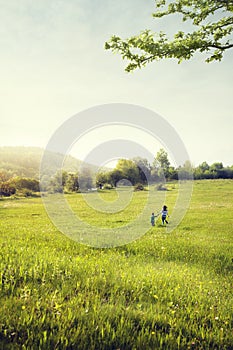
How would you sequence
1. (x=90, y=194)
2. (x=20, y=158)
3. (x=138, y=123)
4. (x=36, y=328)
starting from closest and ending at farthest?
(x=36, y=328) → (x=138, y=123) → (x=90, y=194) → (x=20, y=158)

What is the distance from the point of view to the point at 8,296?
16.7 ft

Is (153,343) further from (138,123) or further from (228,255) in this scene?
(138,123)

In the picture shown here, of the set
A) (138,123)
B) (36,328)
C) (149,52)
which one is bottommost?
(36,328)

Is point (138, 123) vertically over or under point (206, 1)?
under

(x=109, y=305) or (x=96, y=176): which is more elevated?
(x=96, y=176)

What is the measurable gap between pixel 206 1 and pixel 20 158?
129 metres

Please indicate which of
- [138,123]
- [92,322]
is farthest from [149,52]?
[92,322]

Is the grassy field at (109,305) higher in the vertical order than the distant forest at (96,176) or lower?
lower

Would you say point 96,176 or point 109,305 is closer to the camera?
point 109,305

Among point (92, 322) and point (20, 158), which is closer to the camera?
point (92, 322)

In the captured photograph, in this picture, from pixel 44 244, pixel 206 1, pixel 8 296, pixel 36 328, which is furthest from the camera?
pixel 206 1

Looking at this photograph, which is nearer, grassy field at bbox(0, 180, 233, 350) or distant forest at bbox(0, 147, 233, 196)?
grassy field at bbox(0, 180, 233, 350)

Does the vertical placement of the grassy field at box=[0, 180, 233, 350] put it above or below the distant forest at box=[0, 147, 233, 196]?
below

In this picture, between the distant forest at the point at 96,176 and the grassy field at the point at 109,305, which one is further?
the distant forest at the point at 96,176
